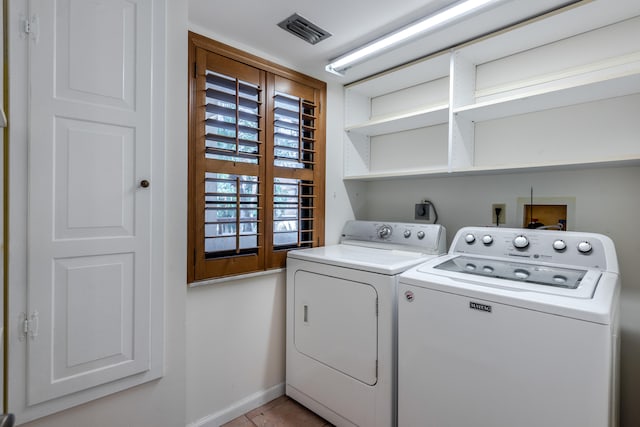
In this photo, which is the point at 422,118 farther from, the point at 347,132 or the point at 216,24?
the point at 216,24

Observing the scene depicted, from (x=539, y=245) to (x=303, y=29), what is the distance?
167cm

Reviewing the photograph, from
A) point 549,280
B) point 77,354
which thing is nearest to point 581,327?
point 549,280

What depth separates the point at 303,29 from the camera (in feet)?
5.54

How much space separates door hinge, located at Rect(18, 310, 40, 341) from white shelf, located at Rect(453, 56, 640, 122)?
2.17 metres

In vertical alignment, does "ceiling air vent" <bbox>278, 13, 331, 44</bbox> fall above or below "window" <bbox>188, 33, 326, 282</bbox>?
above

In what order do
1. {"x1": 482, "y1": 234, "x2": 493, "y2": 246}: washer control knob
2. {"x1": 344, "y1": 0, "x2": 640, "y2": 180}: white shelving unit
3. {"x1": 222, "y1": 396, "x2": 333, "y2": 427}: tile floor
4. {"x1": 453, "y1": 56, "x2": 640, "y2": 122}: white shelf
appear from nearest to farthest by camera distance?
{"x1": 453, "y1": 56, "x2": 640, "y2": 122}: white shelf
{"x1": 344, "y1": 0, "x2": 640, "y2": 180}: white shelving unit
{"x1": 482, "y1": 234, "x2": 493, "y2": 246}: washer control knob
{"x1": 222, "y1": 396, "x2": 333, "y2": 427}: tile floor

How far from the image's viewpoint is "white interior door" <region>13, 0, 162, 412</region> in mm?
1133

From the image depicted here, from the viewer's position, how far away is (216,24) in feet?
5.47

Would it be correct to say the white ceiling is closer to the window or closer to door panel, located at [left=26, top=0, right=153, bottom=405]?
the window

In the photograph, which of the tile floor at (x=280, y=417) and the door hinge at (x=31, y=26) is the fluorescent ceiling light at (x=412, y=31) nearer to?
the door hinge at (x=31, y=26)

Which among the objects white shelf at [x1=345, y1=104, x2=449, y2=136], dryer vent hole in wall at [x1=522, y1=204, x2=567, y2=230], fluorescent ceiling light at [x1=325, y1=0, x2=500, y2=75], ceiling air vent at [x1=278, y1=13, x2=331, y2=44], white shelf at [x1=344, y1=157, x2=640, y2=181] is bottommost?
dryer vent hole in wall at [x1=522, y1=204, x2=567, y2=230]

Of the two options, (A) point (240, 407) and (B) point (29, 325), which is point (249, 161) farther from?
(A) point (240, 407)

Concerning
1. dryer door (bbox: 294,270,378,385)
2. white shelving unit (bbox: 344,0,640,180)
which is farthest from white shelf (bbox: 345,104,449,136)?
dryer door (bbox: 294,270,378,385)

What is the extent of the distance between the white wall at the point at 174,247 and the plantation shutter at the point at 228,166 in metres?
0.15
